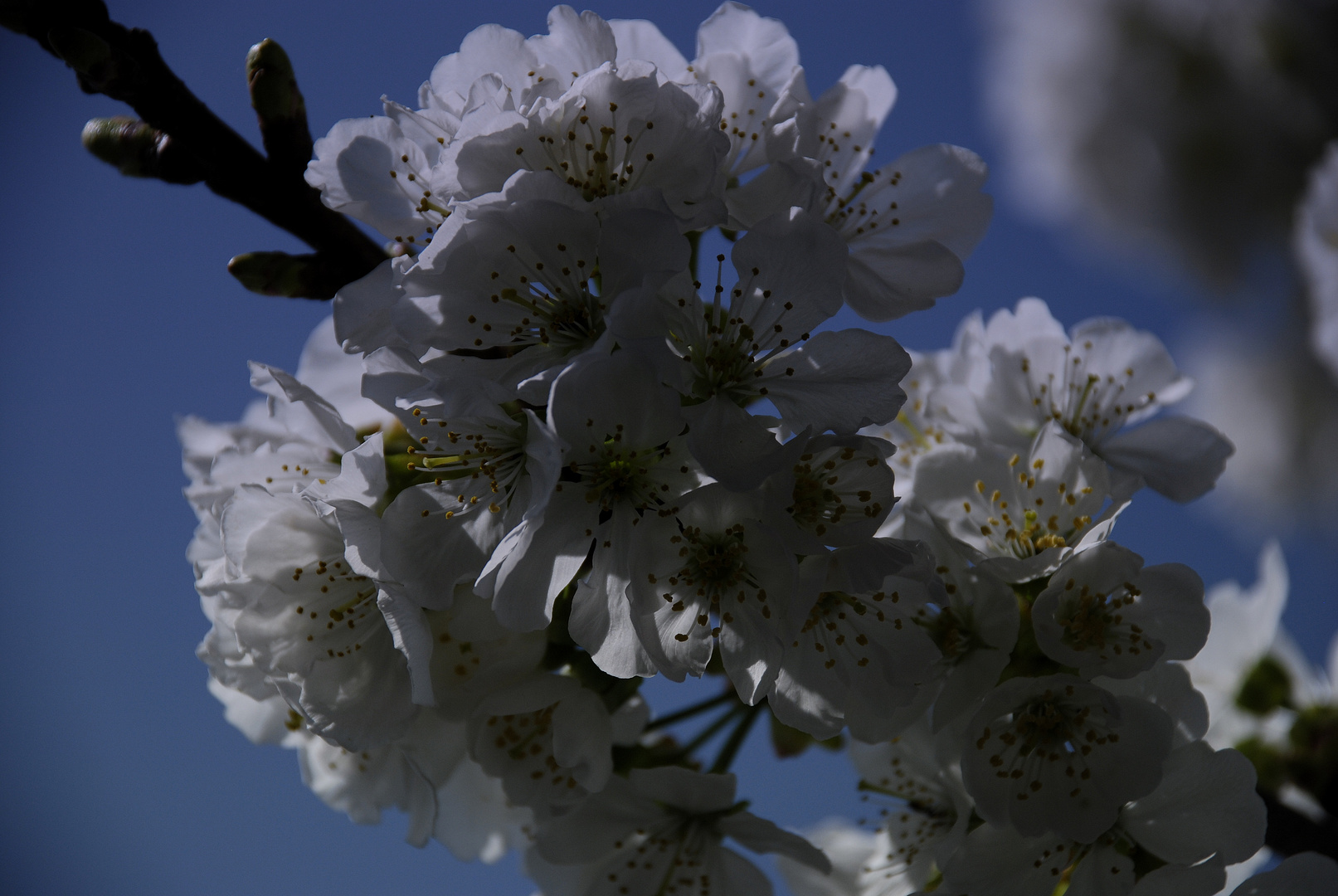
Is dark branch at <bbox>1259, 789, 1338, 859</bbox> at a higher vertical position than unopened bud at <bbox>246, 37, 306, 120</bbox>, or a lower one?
lower

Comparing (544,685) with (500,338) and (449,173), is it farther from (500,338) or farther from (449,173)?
(449,173)

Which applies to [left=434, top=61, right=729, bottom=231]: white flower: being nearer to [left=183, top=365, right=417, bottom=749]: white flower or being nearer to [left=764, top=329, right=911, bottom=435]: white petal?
[left=764, top=329, right=911, bottom=435]: white petal

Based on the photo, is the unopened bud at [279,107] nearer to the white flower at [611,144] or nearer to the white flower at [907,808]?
the white flower at [611,144]

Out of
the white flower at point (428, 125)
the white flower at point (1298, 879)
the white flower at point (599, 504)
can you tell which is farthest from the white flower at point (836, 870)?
the white flower at point (428, 125)

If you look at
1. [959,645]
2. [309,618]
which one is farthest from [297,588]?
[959,645]

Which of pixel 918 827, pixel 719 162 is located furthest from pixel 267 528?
pixel 918 827

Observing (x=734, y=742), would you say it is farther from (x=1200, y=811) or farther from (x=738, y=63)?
(x=738, y=63)

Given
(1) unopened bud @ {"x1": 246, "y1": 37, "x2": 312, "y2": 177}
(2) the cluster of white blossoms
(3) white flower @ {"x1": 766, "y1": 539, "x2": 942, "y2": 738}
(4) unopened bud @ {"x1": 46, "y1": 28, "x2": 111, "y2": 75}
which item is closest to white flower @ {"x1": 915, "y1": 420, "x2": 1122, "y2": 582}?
(2) the cluster of white blossoms
